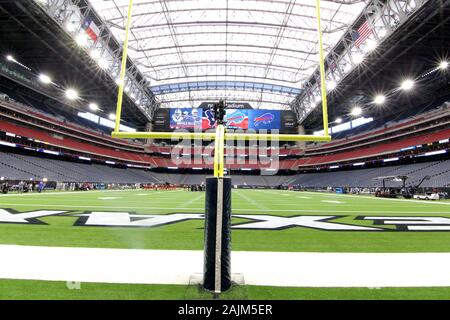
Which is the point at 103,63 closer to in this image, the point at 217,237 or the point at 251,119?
the point at 251,119

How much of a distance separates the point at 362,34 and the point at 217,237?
69.6 ft

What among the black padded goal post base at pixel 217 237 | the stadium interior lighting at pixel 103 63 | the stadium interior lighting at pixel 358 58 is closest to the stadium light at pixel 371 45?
the stadium interior lighting at pixel 358 58

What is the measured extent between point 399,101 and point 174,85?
3271 cm

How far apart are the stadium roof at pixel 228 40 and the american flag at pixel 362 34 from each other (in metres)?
1.00

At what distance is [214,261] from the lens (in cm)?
215

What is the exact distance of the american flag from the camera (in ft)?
56.9

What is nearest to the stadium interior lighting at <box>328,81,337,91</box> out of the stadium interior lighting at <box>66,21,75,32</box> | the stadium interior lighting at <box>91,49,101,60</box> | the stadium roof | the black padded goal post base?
the stadium roof

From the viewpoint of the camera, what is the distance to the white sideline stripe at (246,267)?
2301 millimetres

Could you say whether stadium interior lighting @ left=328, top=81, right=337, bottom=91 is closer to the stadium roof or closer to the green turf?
the stadium roof

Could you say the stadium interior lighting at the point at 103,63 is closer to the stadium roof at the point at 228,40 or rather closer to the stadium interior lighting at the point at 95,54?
the stadium interior lighting at the point at 95,54

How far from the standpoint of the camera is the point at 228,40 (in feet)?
87.7

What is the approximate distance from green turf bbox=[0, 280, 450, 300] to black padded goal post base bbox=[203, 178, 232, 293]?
11 centimetres

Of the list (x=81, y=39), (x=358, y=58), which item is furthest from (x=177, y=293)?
(x=358, y=58)
